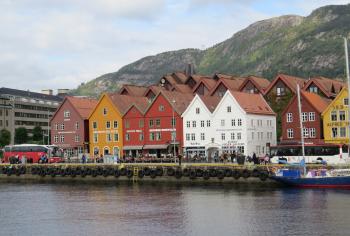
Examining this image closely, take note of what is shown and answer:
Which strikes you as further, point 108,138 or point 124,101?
point 124,101

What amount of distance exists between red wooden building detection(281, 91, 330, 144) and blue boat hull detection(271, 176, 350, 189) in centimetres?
3274

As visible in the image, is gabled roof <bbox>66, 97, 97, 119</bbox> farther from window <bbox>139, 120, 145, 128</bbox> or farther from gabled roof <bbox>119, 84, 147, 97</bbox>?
window <bbox>139, 120, 145, 128</bbox>

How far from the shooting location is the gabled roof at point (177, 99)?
388 ft

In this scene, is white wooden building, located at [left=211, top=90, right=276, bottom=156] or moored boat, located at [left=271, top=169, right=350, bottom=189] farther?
white wooden building, located at [left=211, top=90, right=276, bottom=156]

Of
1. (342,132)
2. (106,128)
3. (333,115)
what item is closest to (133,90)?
(106,128)

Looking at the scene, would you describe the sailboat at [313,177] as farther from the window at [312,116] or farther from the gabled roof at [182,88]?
the gabled roof at [182,88]

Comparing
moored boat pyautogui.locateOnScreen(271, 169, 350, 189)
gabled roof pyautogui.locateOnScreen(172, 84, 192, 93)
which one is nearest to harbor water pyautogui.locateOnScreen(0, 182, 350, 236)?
moored boat pyautogui.locateOnScreen(271, 169, 350, 189)

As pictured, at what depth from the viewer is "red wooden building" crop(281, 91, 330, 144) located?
110 metres

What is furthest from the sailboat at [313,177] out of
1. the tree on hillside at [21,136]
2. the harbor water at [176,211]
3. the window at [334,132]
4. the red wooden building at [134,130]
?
the tree on hillside at [21,136]

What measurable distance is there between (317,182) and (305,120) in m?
36.9

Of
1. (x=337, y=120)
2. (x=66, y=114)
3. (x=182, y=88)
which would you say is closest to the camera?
(x=337, y=120)

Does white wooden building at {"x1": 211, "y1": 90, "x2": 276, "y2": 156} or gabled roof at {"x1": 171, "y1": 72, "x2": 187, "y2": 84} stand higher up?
gabled roof at {"x1": 171, "y1": 72, "x2": 187, "y2": 84}

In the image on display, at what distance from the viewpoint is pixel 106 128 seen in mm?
125875

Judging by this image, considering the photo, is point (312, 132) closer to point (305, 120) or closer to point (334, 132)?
point (305, 120)
